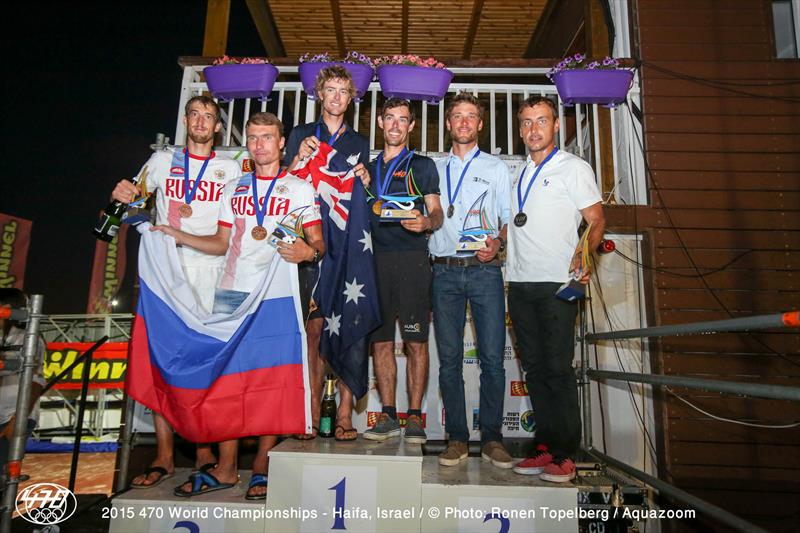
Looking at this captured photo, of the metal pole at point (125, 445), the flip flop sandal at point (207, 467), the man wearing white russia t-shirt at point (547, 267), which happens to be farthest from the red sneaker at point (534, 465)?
the metal pole at point (125, 445)

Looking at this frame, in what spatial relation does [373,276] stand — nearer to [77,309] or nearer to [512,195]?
[512,195]

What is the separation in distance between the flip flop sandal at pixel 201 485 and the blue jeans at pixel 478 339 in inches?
48.3

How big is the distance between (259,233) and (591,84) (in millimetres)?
3156

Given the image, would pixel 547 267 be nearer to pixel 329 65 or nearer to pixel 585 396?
pixel 585 396

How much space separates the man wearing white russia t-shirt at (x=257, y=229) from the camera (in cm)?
247

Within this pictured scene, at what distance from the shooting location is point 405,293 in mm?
2727

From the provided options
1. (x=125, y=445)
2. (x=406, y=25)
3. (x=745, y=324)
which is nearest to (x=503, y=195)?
(x=745, y=324)

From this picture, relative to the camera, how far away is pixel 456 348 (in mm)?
2645

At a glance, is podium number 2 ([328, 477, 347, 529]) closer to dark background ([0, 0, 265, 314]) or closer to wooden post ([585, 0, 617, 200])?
wooden post ([585, 0, 617, 200])

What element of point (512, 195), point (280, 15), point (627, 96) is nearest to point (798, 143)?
point (627, 96)

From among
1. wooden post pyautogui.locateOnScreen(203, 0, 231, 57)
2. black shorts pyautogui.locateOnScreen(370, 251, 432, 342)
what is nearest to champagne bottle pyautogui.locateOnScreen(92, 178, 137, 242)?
black shorts pyautogui.locateOnScreen(370, 251, 432, 342)

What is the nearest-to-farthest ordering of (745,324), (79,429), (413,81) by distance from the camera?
(745,324) → (79,429) → (413,81)

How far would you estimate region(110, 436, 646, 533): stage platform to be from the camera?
212cm

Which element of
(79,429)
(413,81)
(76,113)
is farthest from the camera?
(76,113)
